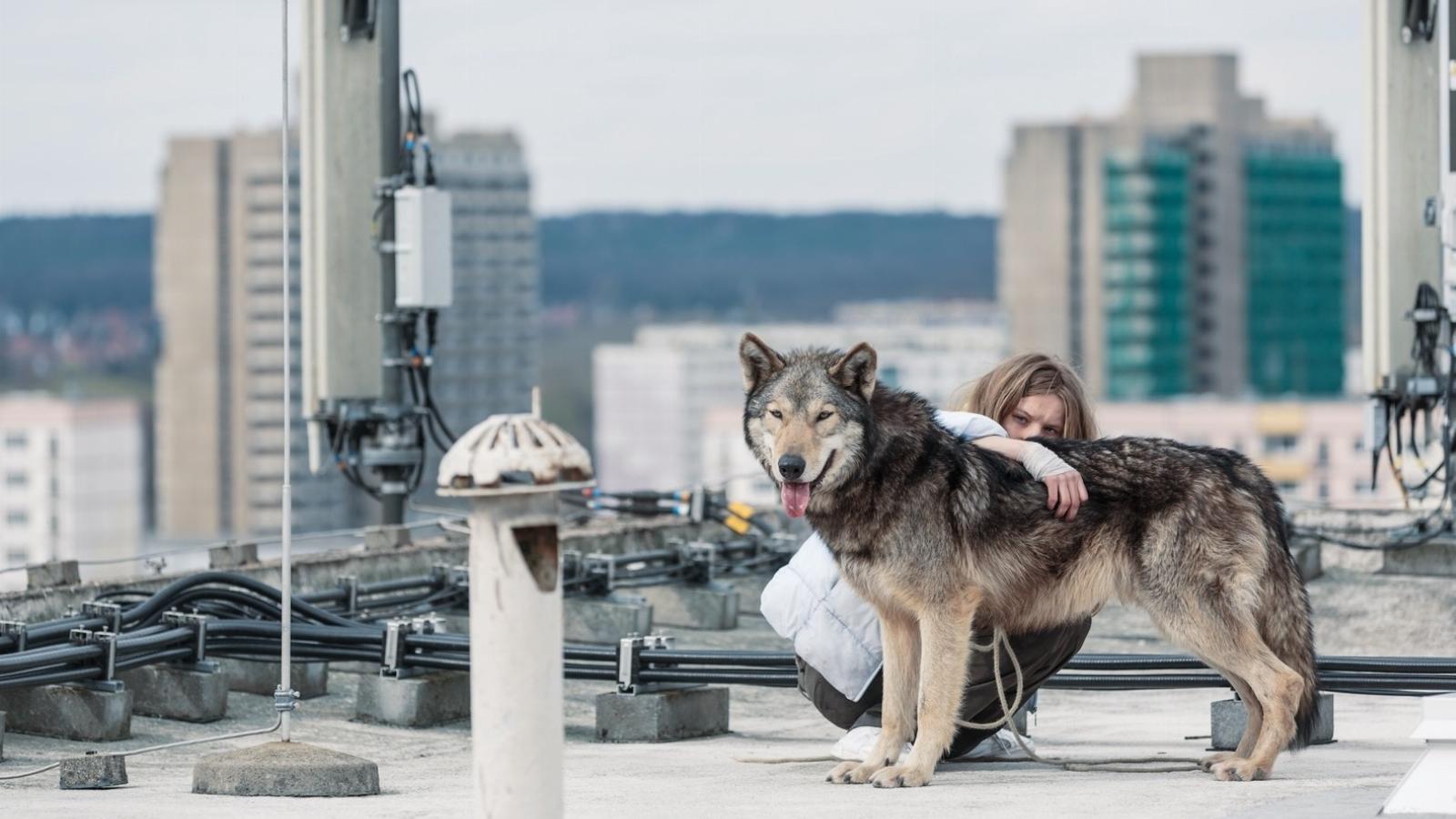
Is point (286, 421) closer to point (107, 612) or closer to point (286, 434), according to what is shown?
point (286, 434)

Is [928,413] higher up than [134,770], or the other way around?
[928,413]

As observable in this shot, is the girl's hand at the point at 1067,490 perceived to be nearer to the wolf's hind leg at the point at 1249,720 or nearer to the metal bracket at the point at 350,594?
the wolf's hind leg at the point at 1249,720

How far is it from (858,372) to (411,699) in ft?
10.3

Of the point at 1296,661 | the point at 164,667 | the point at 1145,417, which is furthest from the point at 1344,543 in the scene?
the point at 1145,417

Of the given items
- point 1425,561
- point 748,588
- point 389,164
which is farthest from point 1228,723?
point 389,164

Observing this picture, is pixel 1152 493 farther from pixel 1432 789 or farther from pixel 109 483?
pixel 109 483

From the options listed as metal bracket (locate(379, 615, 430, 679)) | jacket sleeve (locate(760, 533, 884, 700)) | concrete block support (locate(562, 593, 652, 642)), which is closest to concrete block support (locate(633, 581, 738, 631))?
concrete block support (locate(562, 593, 652, 642))

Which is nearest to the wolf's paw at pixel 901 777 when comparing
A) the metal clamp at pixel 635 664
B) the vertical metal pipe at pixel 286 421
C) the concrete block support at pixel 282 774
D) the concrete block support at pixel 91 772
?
the concrete block support at pixel 282 774

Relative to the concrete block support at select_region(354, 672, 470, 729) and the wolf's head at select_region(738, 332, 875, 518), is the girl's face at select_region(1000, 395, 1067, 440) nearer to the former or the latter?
the wolf's head at select_region(738, 332, 875, 518)

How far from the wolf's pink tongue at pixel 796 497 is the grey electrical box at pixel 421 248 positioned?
821cm

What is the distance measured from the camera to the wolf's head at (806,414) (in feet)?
28.9

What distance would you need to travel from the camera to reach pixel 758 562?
1519cm

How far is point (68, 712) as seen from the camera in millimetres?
10336

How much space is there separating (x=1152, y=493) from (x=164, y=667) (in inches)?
180
